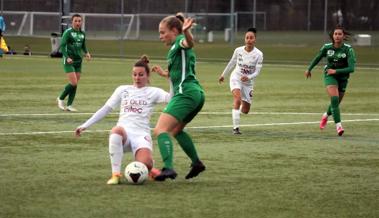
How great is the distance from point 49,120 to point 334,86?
5174mm

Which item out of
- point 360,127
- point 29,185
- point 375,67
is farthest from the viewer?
point 375,67

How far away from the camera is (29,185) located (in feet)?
36.0

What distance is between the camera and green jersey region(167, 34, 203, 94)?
38.3ft

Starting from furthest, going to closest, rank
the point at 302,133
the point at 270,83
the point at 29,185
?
1. the point at 270,83
2. the point at 302,133
3. the point at 29,185

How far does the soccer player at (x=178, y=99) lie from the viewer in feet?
37.1

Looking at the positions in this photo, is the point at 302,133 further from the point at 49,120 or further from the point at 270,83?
the point at 270,83

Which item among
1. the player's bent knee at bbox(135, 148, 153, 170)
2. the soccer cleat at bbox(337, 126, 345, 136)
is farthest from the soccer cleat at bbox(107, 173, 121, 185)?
the soccer cleat at bbox(337, 126, 345, 136)

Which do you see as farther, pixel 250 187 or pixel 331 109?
pixel 331 109

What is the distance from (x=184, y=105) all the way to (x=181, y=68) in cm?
48

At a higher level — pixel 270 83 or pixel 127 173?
pixel 127 173

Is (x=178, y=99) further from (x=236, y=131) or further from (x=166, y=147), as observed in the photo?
(x=236, y=131)

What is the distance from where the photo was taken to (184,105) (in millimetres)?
Answer: 11516

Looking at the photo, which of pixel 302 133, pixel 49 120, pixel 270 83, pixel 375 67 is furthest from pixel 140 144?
pixel 375 67

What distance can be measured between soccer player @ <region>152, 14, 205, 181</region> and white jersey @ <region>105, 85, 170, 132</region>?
0.17 meters
